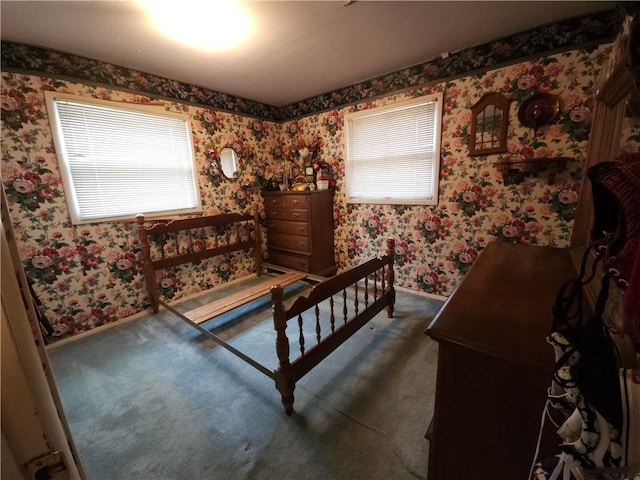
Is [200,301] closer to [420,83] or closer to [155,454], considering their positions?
[155,454]

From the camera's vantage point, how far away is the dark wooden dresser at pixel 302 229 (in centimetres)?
333

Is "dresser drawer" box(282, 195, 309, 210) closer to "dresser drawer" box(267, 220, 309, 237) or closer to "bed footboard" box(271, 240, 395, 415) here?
"dresser drawer" box(267, 220, 309, 237)

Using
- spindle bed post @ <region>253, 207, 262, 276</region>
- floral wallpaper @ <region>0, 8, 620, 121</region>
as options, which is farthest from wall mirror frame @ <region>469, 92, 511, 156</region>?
spindle bed post @ <region>253, 207, 262, 276</region>

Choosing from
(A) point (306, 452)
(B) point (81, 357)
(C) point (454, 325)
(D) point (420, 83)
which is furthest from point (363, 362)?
(D) point (420, 83)

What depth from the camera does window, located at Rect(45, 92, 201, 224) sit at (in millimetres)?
2291

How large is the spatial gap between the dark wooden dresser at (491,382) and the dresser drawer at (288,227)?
2.44 metres

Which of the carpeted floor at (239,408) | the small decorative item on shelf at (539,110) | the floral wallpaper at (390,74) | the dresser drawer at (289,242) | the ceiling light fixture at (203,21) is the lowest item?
the carpeted floor at (239,408)

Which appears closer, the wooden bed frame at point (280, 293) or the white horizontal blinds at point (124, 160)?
the wooden bed frame at point (280, 293)

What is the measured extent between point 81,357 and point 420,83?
400 cm

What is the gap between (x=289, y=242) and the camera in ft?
11.7

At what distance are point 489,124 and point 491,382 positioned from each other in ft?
7.95

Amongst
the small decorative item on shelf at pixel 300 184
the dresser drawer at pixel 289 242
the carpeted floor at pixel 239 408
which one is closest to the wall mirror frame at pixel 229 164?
the small decorative item on shelf at pixel 300 184

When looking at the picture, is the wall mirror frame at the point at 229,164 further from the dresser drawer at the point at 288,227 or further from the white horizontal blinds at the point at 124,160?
the dresser drawer at the point at 288,227

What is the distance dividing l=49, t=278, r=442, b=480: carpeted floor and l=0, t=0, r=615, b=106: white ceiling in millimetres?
2476
